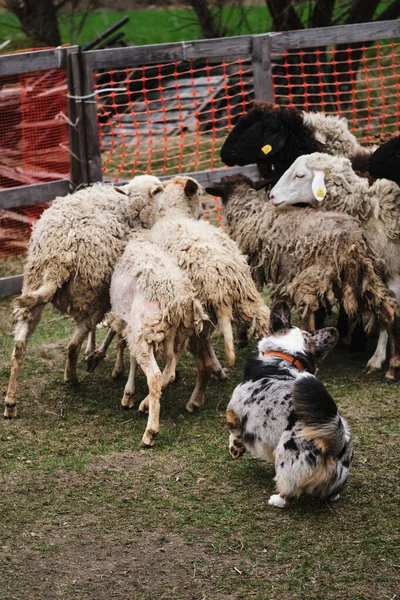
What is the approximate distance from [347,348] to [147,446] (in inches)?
96.8

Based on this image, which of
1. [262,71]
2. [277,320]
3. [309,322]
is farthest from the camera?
[262,71]

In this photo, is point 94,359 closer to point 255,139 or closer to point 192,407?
point 192,407

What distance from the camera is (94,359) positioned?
6.68m

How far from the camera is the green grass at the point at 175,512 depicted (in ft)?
13.3

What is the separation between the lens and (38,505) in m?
4.82

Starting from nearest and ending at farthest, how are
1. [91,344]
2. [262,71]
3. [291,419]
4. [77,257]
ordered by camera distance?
[291,419] < [77,257] < [91,344] < [262,71]

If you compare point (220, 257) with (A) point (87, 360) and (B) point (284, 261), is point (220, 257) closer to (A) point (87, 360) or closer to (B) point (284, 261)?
(B) point (284, 261)

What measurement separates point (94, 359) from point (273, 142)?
242cm

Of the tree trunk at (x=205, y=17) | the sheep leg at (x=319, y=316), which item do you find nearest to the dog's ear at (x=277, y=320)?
the sheep leg at (x=319, y=316)

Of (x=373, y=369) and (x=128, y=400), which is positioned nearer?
(x=128, y=400)

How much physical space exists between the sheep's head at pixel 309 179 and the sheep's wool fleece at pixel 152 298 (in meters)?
1.28

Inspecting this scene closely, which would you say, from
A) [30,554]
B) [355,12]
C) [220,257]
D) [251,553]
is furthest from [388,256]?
[355,12]

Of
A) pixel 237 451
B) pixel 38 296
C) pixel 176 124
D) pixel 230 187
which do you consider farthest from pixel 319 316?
pixel 176 124

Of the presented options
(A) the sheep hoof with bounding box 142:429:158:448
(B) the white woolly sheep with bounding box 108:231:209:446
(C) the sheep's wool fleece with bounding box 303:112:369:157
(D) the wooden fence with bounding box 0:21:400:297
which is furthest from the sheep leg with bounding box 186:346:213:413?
(D) the wooden fence with bounding box 0:21:400:297
